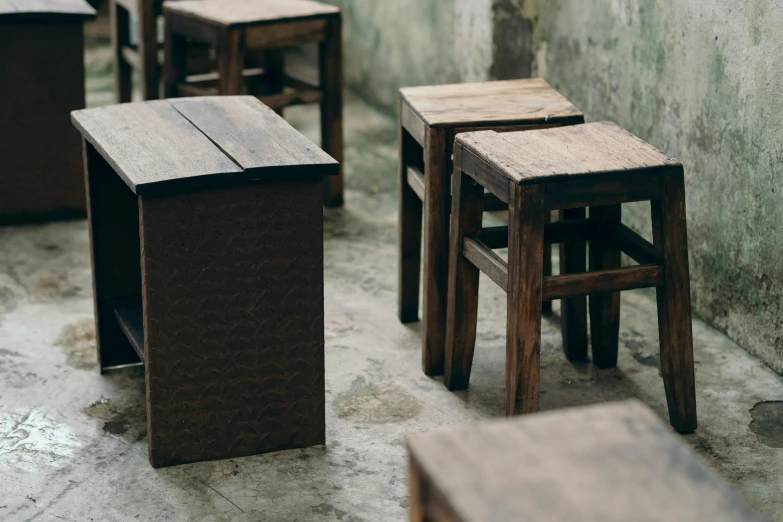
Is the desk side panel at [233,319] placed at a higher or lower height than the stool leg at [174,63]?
lower

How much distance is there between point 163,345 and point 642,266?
3.42ft

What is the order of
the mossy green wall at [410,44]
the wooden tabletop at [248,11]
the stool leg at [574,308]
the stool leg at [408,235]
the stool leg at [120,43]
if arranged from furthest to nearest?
the stool leg at [120,43] → the mossy green wall at [410,44] → the wooden tabletop at [248,11] → the stool leg at [408,235] → the stool leg at [574,308]

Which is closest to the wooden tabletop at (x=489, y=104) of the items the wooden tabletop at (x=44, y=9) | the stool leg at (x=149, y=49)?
the wooden tabletop at (x=44, y=9)

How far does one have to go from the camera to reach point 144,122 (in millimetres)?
2572

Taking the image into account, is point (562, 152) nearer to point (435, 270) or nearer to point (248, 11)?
point (435, 270)

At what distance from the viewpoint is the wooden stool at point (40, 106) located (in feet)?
12.2

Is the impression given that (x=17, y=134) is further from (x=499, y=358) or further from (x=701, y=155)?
(x=701, y=155)

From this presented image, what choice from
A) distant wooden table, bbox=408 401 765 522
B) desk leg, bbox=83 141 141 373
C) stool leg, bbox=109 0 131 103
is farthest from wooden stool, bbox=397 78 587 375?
stool leg, bbox=109 0 131 103

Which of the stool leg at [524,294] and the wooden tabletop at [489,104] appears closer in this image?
the stool leg at [524,294]

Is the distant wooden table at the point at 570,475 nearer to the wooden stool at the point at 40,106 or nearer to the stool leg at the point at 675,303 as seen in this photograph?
the stool leg at the point at 675,303

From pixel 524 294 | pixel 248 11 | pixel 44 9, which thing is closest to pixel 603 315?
pixel 524 294

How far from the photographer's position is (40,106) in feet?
12.5

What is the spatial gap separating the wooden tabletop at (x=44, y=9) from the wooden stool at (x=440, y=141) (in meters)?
1.35

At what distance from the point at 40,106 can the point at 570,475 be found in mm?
2990
